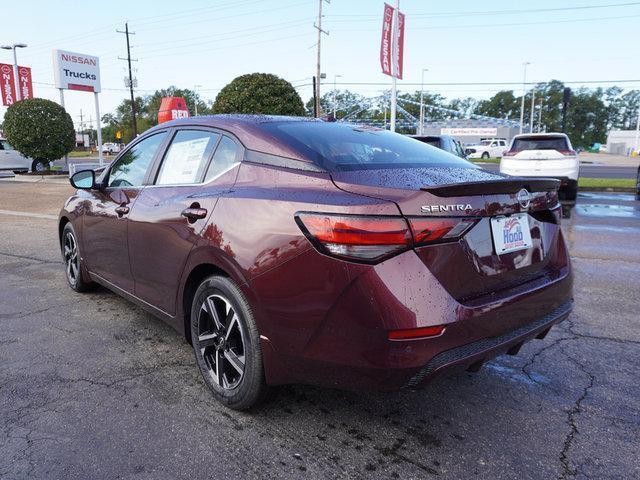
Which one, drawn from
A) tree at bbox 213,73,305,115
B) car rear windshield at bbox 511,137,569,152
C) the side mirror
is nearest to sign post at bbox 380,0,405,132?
tree at bbox 213,73,305,115

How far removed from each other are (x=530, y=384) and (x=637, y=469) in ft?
2.68

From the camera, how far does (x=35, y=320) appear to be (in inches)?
162

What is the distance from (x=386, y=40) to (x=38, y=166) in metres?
18.8

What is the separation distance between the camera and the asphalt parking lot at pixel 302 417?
2.21 meters

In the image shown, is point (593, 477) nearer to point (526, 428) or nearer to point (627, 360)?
point (526, 428)

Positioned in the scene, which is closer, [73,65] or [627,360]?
[627,360]

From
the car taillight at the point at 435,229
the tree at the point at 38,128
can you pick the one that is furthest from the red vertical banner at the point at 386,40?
the car taillight at the point at 435,229

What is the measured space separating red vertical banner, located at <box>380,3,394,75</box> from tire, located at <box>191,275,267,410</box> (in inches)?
764

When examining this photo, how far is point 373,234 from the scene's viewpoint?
1984 mm

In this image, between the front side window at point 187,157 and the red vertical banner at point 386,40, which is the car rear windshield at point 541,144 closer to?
the red vertical banner at point 386,40

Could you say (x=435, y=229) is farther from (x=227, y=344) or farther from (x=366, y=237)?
(x=227, y=344)

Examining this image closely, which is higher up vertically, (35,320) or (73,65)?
(73,65)

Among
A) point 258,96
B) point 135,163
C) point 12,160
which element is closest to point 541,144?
point 258,96

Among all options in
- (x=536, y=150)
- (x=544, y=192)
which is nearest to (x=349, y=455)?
(x=544, y=192)
